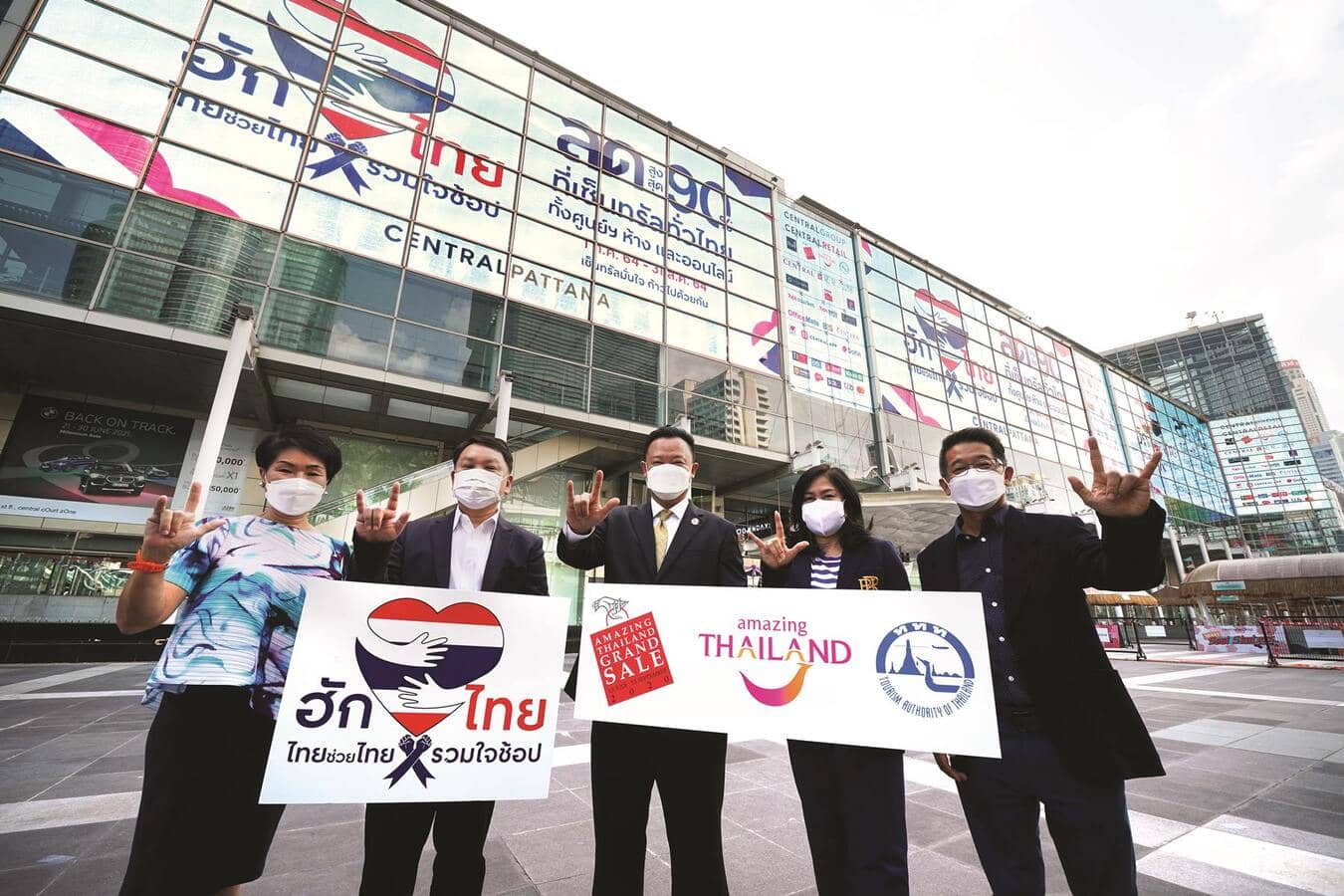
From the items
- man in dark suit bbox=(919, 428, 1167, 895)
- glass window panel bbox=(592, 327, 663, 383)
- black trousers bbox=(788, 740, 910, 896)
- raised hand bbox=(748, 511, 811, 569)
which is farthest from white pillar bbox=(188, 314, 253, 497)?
man in dark suit bbox=(919, 428, 1167, 895)

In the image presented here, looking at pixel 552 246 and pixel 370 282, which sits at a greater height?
pixel 552 246

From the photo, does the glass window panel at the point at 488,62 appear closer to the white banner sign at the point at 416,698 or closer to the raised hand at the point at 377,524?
the raised hand at the point at 377,524

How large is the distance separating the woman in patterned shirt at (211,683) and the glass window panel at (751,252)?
1865 centimetres

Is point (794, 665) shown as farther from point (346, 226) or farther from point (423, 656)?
point (346, 226)

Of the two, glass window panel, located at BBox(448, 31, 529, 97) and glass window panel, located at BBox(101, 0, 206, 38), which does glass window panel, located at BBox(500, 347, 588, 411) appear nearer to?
glass window panel, located at BBox(448, 31, 529, 97)

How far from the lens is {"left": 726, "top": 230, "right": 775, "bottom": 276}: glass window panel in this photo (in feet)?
61.7

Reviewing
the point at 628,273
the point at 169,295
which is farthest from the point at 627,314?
the point at 169,295

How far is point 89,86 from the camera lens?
10.5 m

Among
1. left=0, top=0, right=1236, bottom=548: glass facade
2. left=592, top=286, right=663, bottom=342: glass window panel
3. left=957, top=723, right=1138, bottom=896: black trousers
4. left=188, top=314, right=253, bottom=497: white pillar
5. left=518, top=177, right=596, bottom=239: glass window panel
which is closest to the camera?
left=957, top=723, right=1138, bottom=896: black trousers

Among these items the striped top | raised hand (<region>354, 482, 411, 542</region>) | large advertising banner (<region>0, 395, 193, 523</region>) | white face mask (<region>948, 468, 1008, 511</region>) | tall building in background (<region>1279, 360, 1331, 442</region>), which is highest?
tall building in background (<region>1279, 360, 1331, 442</region>)

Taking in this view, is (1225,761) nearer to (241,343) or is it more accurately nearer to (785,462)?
(785,462)

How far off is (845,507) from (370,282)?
13221mm

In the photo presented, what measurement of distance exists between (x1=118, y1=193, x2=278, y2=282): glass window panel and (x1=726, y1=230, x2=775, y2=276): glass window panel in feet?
44.9

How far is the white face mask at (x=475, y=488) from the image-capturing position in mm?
2174
